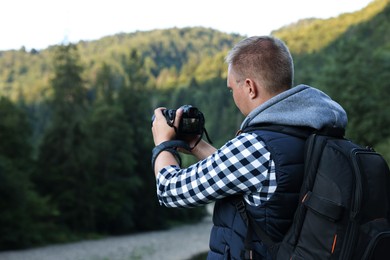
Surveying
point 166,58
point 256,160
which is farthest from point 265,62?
point 166,58

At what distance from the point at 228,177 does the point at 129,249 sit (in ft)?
104

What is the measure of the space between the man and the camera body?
17 centimetres

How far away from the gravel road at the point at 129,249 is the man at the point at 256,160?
1088 inches

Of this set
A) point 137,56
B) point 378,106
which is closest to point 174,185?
point 378,106

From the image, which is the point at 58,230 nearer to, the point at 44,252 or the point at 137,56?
the point at 44,252

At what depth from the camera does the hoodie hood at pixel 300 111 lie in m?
2.16

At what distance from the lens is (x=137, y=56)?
4644 cm

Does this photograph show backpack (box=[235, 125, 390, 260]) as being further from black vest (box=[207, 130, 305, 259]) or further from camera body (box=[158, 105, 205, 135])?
camera body (box=[158, 105, 205, 135])

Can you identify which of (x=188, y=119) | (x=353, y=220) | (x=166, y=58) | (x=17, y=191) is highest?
(x=188, y=119)

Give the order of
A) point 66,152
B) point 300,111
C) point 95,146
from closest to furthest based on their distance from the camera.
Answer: point 300,111 < point 66,152 < point 95,146

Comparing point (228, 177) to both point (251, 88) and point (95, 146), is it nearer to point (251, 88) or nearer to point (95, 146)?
point (251, 88)

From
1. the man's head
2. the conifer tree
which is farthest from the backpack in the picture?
the conifer tree

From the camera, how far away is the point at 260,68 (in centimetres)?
225

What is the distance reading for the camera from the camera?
2.49 meters
